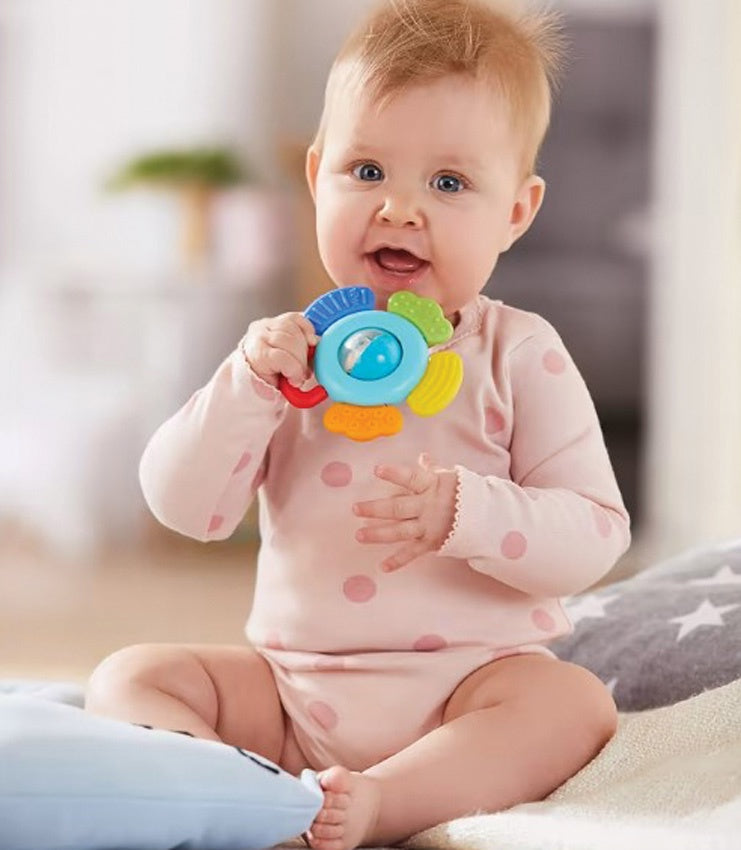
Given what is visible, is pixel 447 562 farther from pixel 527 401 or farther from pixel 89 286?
pixel 89 286

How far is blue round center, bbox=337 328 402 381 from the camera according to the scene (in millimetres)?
1063

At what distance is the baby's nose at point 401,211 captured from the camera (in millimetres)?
1128

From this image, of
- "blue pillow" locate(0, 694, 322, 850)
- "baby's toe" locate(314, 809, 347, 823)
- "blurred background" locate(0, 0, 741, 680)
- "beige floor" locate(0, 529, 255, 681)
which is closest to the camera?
"blue pillow" locate(0, 694, 322, 850)

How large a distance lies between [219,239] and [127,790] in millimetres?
4324

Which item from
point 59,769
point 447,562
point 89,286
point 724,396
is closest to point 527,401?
point 447,562

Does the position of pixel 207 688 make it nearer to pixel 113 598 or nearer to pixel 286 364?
pixel 286 364

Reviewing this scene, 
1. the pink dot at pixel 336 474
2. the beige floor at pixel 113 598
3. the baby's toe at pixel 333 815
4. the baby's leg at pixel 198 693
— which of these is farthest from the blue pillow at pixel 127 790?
the beige floor at pixel 113 598

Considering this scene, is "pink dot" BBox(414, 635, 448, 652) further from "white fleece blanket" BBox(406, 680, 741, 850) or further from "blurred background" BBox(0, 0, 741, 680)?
"blurred background" BBox(0, 0, 741, 680)

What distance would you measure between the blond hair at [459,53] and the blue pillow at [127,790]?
48 cm

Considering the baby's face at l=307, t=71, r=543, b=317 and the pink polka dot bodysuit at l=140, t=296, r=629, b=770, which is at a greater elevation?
the baby's face at l=307, t=71, r=543, b=317

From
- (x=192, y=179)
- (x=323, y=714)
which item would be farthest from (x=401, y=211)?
(x=192, y=179)

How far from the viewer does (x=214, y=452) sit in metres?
1.13

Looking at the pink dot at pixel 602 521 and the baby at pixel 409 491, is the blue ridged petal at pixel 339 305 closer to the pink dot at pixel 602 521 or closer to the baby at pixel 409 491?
the baby at pixel 409 491

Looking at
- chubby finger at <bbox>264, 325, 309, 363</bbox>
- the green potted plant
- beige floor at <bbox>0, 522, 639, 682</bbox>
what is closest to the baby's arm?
chubby finger at <bbox>264, 325, 309, 363</bbox>
